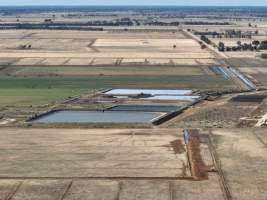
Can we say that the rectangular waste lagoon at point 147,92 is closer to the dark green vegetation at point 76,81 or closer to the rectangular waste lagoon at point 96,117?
the dark green vegetation at point 76,81

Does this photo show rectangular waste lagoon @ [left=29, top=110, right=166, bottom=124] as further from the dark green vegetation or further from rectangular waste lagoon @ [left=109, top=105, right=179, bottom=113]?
the dark green vegetation

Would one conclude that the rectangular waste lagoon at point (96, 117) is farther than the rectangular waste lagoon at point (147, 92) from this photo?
No

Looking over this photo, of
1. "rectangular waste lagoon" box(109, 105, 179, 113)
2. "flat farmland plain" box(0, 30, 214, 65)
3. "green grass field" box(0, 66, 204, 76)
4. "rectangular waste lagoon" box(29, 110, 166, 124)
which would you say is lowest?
"flat farmland plain" box(0, 30, 214, 65)

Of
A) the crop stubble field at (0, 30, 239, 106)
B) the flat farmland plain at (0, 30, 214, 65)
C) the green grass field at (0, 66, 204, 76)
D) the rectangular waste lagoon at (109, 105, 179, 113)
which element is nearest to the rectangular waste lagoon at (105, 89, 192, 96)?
the crop stubble field at (0, 30, 239, 106)

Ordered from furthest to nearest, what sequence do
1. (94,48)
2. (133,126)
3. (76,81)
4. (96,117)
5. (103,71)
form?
(94,48), (103,71), (76,81), (96,117), (133,126)

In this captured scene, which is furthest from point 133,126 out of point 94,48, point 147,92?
point 94,48

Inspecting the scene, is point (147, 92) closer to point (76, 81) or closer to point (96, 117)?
point (76, 81)

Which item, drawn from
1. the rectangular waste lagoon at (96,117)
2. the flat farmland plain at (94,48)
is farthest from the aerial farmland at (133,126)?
the flat farmland plain at (94,48)

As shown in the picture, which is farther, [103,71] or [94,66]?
[94,66]
